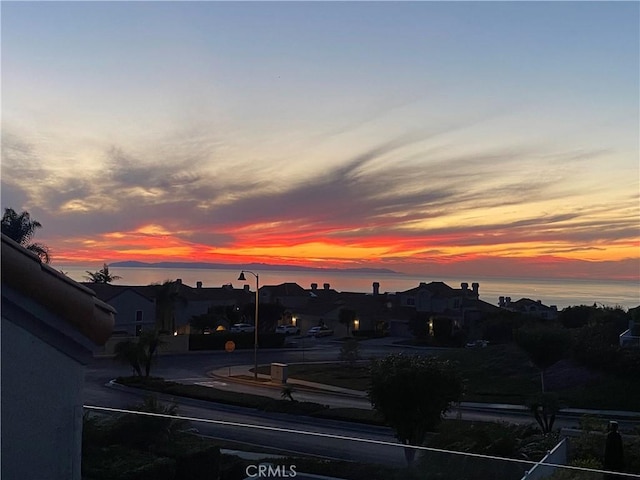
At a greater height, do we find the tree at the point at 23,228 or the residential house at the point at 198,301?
the tree at the point at 23,228

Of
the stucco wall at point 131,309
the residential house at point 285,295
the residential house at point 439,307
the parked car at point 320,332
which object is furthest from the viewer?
the residential house at point 285,295

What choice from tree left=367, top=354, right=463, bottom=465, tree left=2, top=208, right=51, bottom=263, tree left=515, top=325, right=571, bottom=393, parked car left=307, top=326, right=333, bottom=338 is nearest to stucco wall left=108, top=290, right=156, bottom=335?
tree left=2, top=208, right=51, bottom=263

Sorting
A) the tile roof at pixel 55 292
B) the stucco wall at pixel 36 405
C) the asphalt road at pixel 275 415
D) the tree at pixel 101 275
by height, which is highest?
the tree at pixel 101 275

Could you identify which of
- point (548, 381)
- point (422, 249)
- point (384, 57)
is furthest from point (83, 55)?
point (422, 249)

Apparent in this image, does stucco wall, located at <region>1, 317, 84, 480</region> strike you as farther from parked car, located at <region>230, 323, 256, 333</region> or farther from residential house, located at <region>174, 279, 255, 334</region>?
residential house, located at <region>174, 279, 255, 334</region>

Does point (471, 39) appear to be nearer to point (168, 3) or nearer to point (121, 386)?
point (168, 3)

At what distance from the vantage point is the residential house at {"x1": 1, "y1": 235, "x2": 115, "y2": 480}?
310 centimetres

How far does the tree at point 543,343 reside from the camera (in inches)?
1059

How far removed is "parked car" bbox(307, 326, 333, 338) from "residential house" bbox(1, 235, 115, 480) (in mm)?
61255

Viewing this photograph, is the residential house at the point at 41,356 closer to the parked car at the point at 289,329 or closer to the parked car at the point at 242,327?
the parked car at the point at 242,327

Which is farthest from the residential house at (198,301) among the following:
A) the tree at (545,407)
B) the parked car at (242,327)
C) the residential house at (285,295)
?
the tree at (545,407)

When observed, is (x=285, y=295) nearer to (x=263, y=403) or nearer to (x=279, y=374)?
(x=279, y=374)

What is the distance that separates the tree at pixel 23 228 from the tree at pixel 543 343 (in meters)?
28.3

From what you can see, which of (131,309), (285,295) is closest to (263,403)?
(131,309)
